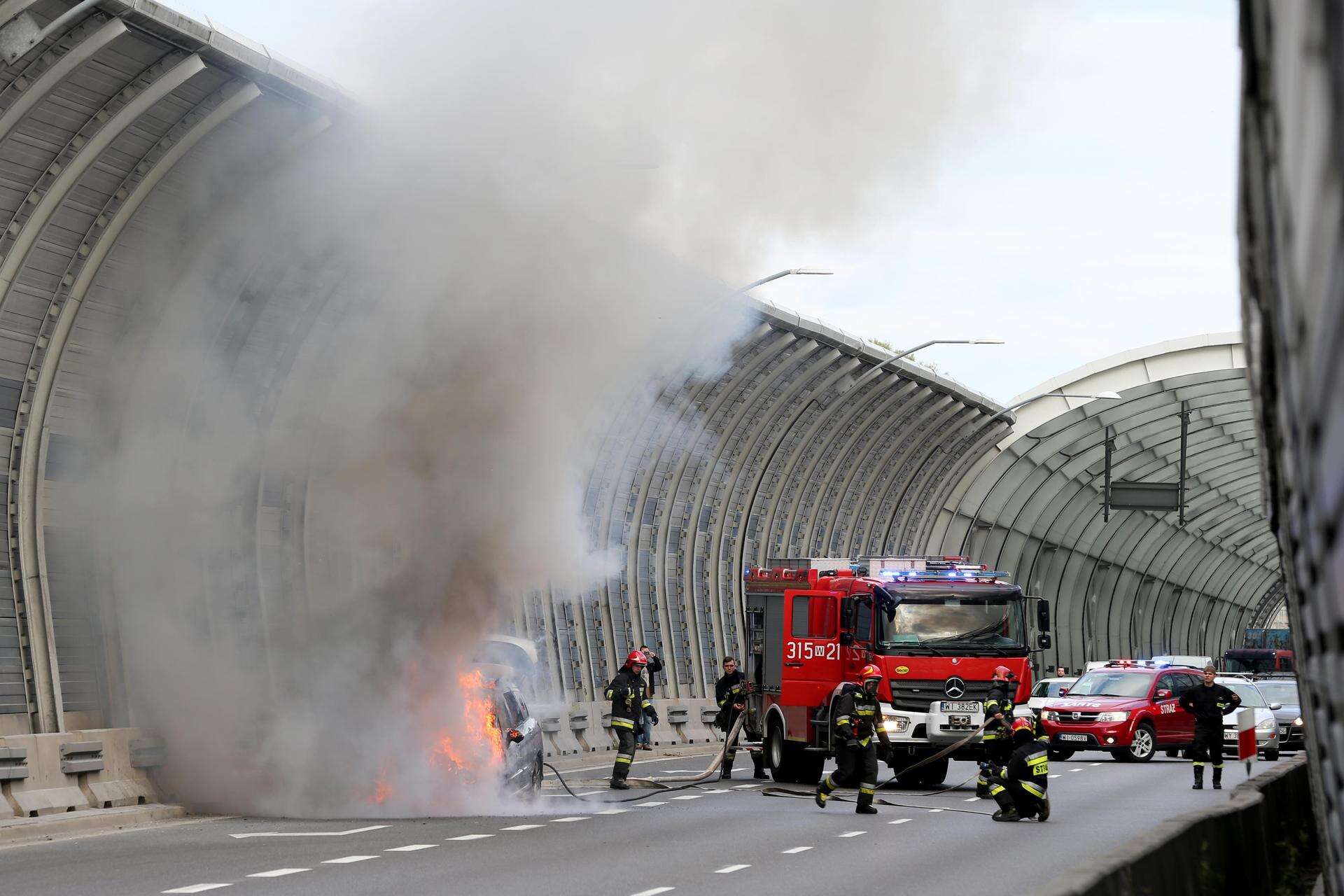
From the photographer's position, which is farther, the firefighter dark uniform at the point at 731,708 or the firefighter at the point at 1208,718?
the firefighter dark uniform at the point at 731,708

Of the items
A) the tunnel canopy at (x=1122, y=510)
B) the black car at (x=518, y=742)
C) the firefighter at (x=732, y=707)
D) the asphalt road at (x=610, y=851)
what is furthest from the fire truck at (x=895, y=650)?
the tunnel canopy at (x=1122, y=510)

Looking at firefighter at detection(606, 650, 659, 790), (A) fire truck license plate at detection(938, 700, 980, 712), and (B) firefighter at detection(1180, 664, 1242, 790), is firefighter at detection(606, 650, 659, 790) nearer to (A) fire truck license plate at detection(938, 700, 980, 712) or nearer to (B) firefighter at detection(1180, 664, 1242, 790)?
(A) fire truck license plate at detection(938, 700, 980, 712)

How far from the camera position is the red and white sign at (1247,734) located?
17875 millimetres

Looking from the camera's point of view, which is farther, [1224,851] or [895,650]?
[895,650]

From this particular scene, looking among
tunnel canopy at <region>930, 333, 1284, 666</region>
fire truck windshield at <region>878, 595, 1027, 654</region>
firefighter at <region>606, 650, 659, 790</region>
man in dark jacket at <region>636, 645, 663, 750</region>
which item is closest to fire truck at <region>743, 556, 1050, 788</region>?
fire truck windshield at <region>878, 595, 1027, 654</region>

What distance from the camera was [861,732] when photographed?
1894cm

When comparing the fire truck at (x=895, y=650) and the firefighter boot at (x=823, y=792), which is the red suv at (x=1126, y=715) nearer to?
the fire truck at (x=895, y=650)

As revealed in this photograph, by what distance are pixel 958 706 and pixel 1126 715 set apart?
33.1 feet

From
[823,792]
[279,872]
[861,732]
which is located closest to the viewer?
[279,872]

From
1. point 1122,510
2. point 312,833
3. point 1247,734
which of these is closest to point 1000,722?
point 1247,734

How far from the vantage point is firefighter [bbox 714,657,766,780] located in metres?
25.2

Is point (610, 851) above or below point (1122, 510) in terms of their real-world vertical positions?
below

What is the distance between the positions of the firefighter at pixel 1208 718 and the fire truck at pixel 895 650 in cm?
199

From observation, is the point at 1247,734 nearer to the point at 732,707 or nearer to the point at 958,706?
the point at 958,706
